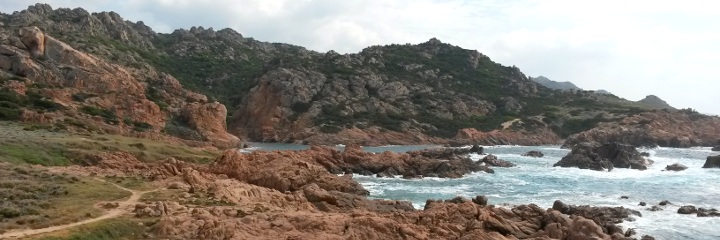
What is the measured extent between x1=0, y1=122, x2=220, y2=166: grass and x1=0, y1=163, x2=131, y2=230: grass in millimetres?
6255

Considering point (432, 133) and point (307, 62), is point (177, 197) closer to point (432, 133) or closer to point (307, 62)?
point (432, 133)

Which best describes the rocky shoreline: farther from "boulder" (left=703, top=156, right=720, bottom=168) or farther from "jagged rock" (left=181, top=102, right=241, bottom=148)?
"boulder" (left=703, top=156, right=720, bottom=168)

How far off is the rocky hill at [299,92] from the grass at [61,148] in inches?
694

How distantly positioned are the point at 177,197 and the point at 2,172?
1018 cm

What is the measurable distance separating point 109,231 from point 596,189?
43735 mm

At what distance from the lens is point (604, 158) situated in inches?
2928

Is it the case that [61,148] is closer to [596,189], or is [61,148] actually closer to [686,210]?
[596,189]

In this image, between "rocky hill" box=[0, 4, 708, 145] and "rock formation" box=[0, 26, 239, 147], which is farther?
"rocky hill" box=[0, 4, 708, 145]

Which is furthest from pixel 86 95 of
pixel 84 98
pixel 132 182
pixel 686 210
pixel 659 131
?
pixel 659 131

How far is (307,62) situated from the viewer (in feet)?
465

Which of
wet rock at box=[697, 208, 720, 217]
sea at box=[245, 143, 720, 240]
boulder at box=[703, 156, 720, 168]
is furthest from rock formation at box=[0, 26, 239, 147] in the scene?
boulder at box=[703, 156, 720, 168]

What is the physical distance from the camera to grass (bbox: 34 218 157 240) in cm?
2056

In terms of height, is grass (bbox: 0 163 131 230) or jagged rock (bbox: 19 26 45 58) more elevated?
jagged rock (bbox: 19 26 45 58)

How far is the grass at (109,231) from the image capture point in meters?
20.6
